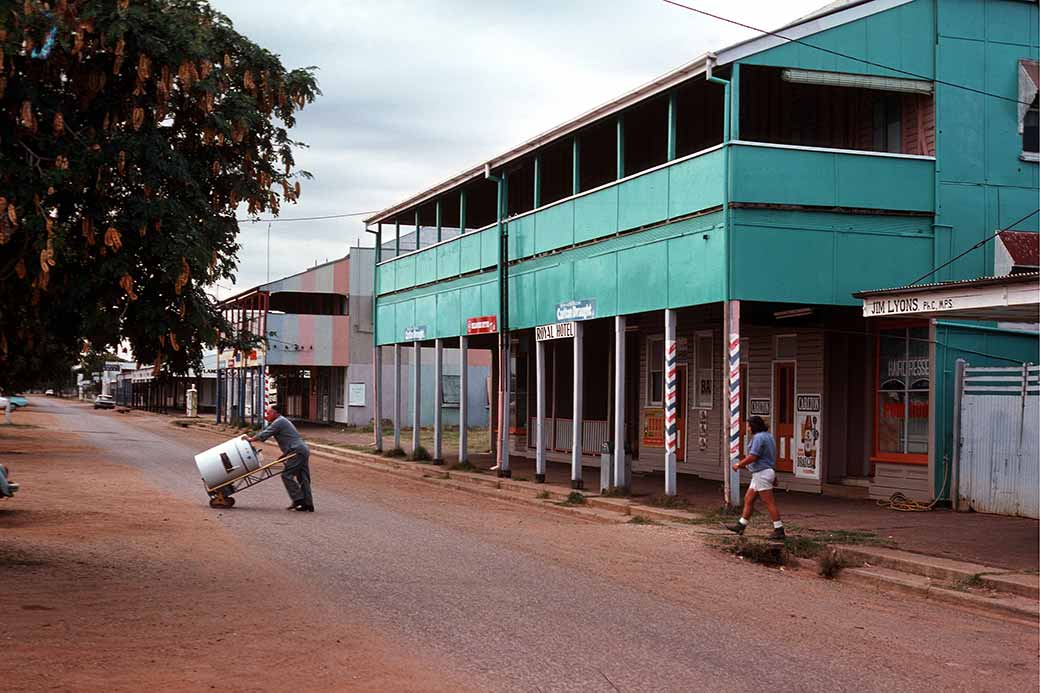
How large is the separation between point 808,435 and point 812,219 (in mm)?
4784

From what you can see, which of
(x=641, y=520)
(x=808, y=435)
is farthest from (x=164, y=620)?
(x=808, y=435)

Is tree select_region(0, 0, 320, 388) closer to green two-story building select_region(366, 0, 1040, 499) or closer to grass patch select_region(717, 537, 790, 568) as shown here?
grass patch select_region(717, 537, 790, 568)

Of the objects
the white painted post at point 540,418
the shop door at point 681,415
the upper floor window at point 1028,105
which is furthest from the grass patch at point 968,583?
the shop door at point 681,415

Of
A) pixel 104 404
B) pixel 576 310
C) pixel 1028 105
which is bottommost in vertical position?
pixel 104 404

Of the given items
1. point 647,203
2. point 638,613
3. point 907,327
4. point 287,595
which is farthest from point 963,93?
point 287,595

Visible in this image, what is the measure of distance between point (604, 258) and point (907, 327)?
5.88 metres

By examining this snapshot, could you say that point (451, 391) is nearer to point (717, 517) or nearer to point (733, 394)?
point (733, 394)

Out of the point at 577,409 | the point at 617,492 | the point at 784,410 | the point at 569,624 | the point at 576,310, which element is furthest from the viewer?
the point at 576,310

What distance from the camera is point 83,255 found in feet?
33.8

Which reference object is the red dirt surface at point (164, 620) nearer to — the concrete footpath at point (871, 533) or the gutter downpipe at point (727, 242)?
the concrete footpath at point (871, 533)

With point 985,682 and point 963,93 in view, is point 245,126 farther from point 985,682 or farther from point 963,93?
point 963,93


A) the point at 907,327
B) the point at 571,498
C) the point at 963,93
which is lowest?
the point at 571,498

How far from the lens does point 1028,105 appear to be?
19.6 m

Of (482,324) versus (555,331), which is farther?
(482,324)
